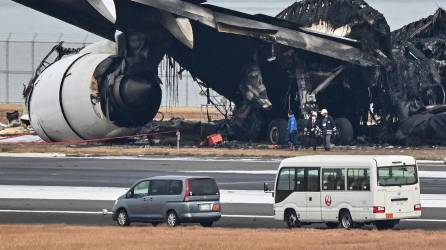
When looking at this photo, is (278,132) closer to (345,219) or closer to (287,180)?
(287,180)

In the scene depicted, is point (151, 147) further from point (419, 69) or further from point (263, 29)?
point (419, 69)

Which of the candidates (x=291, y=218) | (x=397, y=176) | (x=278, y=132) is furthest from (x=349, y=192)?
(x=278, y=132)

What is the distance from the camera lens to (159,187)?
33344 mm

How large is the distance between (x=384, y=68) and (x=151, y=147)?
13770mm

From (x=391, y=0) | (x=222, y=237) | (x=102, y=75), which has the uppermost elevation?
(x=391, y=0)

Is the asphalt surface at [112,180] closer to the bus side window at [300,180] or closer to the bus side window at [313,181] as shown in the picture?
the bus side window at [300,180]

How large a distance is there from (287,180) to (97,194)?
37.3ft

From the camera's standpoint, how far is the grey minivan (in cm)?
3228

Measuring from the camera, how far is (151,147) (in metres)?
64.1

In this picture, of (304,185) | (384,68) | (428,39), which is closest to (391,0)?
(428,39)

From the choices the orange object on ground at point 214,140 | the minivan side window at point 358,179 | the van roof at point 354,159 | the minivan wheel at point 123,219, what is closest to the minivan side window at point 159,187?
the minivan wheel at point 123,219

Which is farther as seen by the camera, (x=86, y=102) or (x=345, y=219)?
(x=86, y=102)

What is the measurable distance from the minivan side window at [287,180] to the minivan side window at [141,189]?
12.9 feet

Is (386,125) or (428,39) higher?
(428,39)
